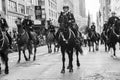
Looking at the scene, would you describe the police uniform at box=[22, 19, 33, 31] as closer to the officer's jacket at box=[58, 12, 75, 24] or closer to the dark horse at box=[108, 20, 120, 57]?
the dark horse at box=[108, 20, 120, 57]

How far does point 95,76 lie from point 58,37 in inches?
85.0

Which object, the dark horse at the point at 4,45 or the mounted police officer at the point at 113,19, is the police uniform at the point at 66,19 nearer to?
the dark horse at the point at 4,45

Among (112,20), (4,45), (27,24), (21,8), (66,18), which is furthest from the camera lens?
(21,8)

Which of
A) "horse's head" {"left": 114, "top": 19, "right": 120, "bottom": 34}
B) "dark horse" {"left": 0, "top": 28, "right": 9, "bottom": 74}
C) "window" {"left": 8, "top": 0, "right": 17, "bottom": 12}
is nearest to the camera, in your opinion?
"dark horse" {"left": 0, "top": 28, "right": 9, "bottom": 74}

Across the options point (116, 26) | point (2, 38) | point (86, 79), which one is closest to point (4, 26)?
point (2, 38)

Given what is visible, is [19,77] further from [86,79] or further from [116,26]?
[116,26]

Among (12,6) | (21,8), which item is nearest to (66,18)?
(12,6)

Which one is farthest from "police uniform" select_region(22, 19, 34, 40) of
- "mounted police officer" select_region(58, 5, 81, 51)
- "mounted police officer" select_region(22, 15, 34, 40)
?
"mounted police officer" select_region(58, 5, 81, 51)

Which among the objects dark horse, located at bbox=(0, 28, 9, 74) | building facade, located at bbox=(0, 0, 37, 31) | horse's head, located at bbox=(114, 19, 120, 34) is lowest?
dark horse, located at bbox=(0, 28, 9, 74)

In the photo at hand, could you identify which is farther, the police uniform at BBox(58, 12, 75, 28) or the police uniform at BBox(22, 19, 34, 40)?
the police uniform at BBox(22, 19, 34, 40)

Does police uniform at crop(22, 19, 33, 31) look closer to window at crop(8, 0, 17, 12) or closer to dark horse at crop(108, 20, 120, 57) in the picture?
dark horse at crop(108, 20, 120, 57)

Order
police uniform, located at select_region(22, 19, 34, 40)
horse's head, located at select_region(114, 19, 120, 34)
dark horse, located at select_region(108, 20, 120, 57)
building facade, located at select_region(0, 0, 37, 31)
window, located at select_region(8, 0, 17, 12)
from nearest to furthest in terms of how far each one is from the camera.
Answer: horse's head, located at select_region(114, 19, 120, 34) → dark horse, located at select_region(108, 20, 120, 57) → police uniform, located at select_region(22, 19, 34, 40) → building facade, located at select_region(0, 0, 37, 31) → window, located at select_region(8, 0, 17, 12)

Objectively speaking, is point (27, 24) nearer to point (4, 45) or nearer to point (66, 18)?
point (4, 45)

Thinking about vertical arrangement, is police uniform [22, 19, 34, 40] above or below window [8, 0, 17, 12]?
below
